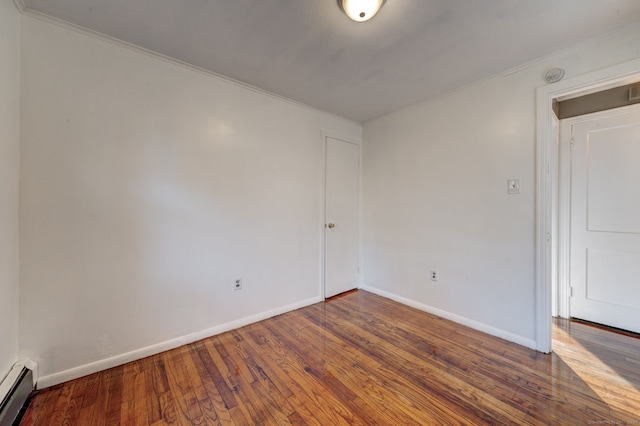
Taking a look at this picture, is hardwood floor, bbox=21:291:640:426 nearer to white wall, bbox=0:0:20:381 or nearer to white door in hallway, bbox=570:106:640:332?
white door in hallway, bbox=570:106:640:332

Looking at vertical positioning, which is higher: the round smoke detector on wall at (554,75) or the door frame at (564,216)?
the round smoke detector on wall at (554,75)

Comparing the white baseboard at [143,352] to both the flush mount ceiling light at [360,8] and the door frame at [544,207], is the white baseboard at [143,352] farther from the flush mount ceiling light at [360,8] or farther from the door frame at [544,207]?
the flush mount ceiling light at [360,8]

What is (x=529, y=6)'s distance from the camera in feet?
4.79

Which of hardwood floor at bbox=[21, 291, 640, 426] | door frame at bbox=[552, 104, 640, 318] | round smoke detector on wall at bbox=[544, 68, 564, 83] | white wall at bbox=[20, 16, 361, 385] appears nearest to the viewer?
hardwood floor at bbox=[21, 291, 640, 426]

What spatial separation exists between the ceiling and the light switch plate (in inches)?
38.5

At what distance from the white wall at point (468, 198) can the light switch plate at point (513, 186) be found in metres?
0.03

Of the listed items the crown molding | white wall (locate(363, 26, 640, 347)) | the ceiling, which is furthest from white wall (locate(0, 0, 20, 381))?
white wall (locate(363, 26, 640, 347))

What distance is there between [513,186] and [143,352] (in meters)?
3.37

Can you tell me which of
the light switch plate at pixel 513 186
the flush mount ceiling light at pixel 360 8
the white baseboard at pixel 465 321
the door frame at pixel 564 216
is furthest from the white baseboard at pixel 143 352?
the door frame at pixel 564 216

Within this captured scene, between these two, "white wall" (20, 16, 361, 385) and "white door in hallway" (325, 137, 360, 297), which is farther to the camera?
"white door in hallway" (325, 137, 360, 297)

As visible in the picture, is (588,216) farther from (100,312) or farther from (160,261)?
(100,312)

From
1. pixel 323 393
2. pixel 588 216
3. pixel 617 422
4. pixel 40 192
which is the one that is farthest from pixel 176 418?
pixel 588 216

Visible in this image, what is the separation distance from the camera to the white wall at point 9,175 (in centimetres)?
135

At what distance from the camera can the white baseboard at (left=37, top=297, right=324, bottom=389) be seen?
1622 mm
